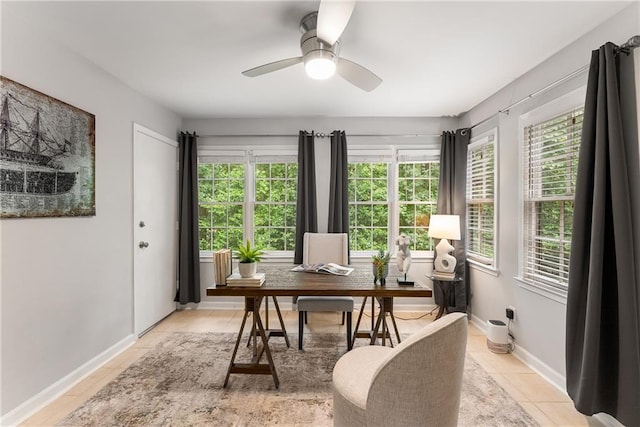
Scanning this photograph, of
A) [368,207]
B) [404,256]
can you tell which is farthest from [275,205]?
[404,256]

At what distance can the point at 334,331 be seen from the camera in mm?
3496

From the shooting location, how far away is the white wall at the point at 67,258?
1964 millimetres

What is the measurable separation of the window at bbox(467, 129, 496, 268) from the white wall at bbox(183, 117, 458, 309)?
59 cm

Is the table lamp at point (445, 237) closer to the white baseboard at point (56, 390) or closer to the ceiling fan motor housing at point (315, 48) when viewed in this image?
the ceiling fan motor housing at point (315, 48)

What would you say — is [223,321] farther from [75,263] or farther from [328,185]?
[328,185]

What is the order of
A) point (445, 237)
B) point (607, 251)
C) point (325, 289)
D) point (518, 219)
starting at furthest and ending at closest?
point (445, 237)
point (518, 219)
point (325, 289)
point (607, 251)

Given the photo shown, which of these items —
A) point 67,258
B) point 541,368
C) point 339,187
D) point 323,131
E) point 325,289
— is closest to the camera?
point 325,289

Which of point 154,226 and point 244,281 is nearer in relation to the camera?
point 244,281

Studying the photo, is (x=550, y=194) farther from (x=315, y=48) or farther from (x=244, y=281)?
(x=244, y=281)

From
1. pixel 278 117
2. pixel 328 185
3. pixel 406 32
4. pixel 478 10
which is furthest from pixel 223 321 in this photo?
pixel 478 10

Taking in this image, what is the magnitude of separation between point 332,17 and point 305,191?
2627 millimetres

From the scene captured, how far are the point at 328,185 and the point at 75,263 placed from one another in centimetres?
278

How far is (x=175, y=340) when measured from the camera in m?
3.22

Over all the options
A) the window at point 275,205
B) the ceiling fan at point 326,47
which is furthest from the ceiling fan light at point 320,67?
the window at point 275,205
